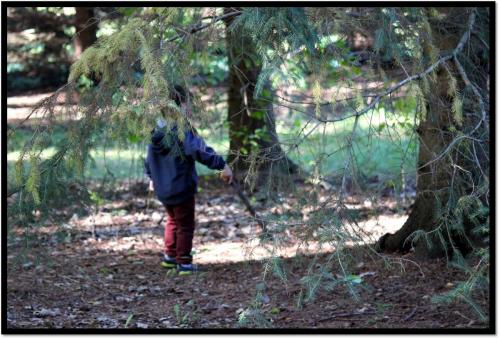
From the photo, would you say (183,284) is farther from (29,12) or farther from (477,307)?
(29,12)

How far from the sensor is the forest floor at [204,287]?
504 cm

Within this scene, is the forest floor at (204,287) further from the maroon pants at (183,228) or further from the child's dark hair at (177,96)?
the child's dark hair at (177,96)

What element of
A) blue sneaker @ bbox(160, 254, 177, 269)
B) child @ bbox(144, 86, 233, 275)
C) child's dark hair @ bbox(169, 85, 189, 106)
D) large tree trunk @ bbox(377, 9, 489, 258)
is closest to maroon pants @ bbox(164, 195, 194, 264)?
child @ bbox(144, 86, 233, 275)

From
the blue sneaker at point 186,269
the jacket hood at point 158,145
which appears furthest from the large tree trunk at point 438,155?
the jacket hood at point 158,145

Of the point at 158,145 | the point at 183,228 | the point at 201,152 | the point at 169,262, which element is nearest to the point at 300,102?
the point at 201,152

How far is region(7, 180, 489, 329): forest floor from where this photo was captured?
5039 millimetres

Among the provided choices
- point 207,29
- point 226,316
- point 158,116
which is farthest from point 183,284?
point 158,116

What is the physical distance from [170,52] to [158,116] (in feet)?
2.22

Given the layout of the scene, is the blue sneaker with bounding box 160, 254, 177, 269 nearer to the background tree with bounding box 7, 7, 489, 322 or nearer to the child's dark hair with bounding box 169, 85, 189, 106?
the background tree with bounding box 7, 7, 489, 322

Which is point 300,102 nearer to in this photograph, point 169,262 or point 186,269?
point 186,269

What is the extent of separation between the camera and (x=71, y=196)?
5617 millimetres

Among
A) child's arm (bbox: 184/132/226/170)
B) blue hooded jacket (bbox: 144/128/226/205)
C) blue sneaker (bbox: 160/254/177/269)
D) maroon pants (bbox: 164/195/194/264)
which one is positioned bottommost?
blue sneaker (bbox: 160/254/177/269)

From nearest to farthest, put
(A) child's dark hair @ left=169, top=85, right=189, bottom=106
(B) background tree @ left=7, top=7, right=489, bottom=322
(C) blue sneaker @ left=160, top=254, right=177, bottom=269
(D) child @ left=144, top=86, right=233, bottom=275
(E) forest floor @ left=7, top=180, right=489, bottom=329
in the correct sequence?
1. (B) background tree @ left=7, top=7, right=489, bottom=322
2. (A) child's dark hair @ left=169, top=85, right=189, bottom=106
3. (E) forest floor @ left=7, top=180, right=489, bottom=329
4. (D) child @ left=144, top=86, right=233, bottom=275
5. (C) blue sneaker @ left=160, top=254, right=177, bottom=269

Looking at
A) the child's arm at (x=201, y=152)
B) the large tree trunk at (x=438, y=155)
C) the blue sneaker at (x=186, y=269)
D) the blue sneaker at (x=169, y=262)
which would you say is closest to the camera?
the large tree trunk at (x=438, y=155)
